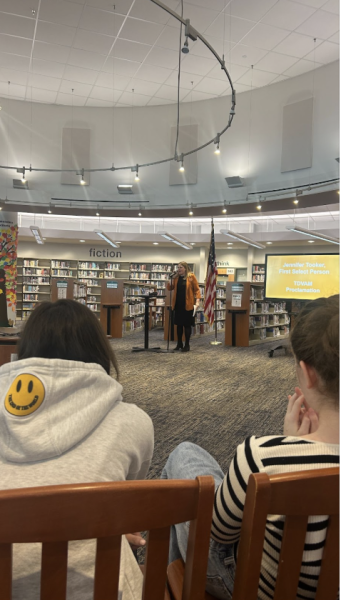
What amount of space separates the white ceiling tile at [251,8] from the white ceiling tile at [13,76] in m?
6.09

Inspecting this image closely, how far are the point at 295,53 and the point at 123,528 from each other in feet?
38.4

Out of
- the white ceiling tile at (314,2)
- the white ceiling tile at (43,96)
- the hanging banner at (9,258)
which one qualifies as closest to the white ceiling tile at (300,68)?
the white ceiling tile at (314,2)

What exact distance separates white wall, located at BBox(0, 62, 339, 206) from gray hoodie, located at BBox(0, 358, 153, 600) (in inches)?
448

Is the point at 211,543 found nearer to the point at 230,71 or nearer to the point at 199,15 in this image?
the point at 199,15

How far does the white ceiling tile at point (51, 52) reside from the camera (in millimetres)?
9773

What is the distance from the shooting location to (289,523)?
0.77 metres

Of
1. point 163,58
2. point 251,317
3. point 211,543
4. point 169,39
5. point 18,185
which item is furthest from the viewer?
point 18,185

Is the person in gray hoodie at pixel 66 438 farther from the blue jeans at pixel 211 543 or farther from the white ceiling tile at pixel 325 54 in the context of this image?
the white ceiling tile at pixel 325 54

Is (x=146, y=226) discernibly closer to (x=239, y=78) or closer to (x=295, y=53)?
(x=239, y=78)

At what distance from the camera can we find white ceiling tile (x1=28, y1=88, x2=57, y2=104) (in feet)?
40.8

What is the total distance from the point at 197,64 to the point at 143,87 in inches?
82.6

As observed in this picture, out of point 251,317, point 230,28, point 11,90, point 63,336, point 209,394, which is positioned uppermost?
point 11,90

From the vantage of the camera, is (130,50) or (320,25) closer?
(320,25)

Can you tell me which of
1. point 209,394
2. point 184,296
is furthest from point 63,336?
point 184,296
